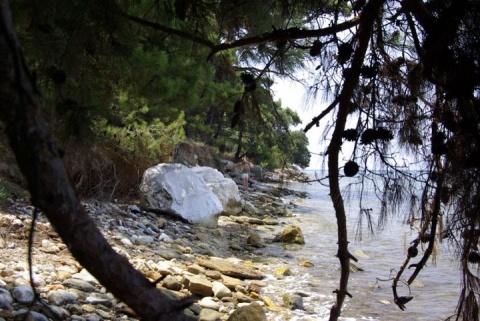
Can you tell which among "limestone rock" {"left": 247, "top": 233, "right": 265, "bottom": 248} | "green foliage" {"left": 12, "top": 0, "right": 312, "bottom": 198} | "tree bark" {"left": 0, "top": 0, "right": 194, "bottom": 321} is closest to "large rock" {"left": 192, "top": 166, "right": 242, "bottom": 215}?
"limestone rock" {"left": 247, "top": 233, "right": 265, "bottom": 248}

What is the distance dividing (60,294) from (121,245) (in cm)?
216

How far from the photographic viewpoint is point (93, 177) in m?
7.59

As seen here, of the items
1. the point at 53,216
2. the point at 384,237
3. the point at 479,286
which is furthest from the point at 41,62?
the point at 384,237

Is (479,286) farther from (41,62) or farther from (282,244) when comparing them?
(282,244)

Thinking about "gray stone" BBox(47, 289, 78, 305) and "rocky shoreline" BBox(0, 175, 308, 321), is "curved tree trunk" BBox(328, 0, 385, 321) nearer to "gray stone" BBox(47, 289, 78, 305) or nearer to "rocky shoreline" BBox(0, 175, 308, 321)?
"rocky shoreline" BBox(0, 175, 308, 321)

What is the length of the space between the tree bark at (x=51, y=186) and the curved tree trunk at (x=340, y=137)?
1.12 meters

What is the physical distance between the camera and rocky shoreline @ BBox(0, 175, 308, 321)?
328 cm

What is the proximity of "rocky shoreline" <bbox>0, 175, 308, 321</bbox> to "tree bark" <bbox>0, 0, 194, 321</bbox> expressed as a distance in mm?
326

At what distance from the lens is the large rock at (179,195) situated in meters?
8.11

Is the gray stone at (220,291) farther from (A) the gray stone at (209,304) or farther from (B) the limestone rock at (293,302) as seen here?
(B) the limestone rock at (293,302)

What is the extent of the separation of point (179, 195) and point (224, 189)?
2614mm

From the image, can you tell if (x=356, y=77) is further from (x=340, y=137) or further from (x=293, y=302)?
(x=293, y=302)

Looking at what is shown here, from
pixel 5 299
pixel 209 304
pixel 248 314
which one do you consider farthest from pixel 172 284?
pixel 5 299

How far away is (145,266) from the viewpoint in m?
4.79
